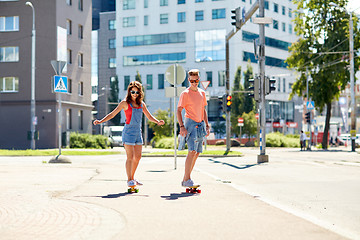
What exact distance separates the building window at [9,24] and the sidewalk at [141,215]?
35.5 m

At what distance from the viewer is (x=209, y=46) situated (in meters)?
68.1

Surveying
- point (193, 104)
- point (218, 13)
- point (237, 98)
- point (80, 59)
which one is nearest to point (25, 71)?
point (80, 59)

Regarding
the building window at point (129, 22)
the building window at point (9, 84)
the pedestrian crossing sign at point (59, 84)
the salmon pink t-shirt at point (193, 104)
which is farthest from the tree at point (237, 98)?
the salmon pink t-shirt at point (193, 104)

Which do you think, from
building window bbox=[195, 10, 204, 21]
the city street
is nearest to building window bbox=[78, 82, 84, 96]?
building window bbox=[195, 10, 204, 21]

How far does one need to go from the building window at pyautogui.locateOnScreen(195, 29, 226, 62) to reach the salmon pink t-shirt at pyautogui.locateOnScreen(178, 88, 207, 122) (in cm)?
6008

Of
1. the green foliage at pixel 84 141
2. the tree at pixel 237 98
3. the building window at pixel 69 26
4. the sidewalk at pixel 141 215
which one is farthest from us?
the tree at pixel 237 98

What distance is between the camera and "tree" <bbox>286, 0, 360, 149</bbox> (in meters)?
38.1

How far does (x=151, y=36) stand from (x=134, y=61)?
4344 millimetres

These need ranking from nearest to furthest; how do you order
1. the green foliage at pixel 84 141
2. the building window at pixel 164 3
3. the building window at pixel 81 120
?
the green foliage at pixel 84 141
the building window at pixel 81 120
the building window at pixel 164 3

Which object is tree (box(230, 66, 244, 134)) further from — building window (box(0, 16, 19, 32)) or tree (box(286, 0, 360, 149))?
building window (box(0, 16, 19, 32))

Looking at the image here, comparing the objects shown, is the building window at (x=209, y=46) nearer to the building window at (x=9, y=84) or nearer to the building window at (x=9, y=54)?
the building window at (x=9, y=54)

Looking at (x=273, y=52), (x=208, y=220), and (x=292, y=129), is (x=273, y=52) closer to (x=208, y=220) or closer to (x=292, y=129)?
(x=292, y=129)

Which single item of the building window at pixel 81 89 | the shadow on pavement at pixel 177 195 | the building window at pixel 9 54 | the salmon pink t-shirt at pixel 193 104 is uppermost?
the building window at pixel 9 54

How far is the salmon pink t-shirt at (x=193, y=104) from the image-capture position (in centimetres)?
820
